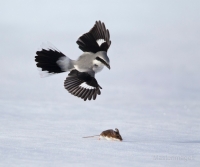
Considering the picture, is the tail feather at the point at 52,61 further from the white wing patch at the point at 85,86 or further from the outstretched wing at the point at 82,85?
the white wing patch at the point at 85,86

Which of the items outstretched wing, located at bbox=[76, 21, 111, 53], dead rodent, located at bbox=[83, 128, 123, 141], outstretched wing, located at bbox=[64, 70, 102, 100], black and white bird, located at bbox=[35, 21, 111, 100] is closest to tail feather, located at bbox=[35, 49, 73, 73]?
black and white bird, located at bbox=[35, 21, 111, 100]

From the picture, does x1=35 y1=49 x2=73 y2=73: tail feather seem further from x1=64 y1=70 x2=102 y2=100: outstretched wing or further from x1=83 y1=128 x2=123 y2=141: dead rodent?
x1=83 y1=128 x2=123 y2=141: dead rodent

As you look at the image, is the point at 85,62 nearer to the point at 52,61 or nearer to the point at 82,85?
the point at 82,85

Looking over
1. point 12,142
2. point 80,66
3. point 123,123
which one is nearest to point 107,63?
point 80,66

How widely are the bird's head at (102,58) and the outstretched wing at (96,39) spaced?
0.06 metres

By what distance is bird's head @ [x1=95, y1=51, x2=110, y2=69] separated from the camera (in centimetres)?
639

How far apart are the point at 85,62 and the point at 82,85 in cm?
26

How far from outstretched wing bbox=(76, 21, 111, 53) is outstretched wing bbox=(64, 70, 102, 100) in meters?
0.31

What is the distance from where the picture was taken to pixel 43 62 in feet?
22.1

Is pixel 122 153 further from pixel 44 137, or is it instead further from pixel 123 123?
pixel 123 123

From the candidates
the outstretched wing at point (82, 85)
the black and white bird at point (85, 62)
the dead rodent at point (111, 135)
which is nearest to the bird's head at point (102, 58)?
the black and white bird at point (85, 62)

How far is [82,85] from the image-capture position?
656 cm

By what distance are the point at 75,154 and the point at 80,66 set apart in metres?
1.08

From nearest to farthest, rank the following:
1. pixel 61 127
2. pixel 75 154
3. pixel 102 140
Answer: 1. pixel 75 154
2. pixel 102 140
3. pixel 61 127
